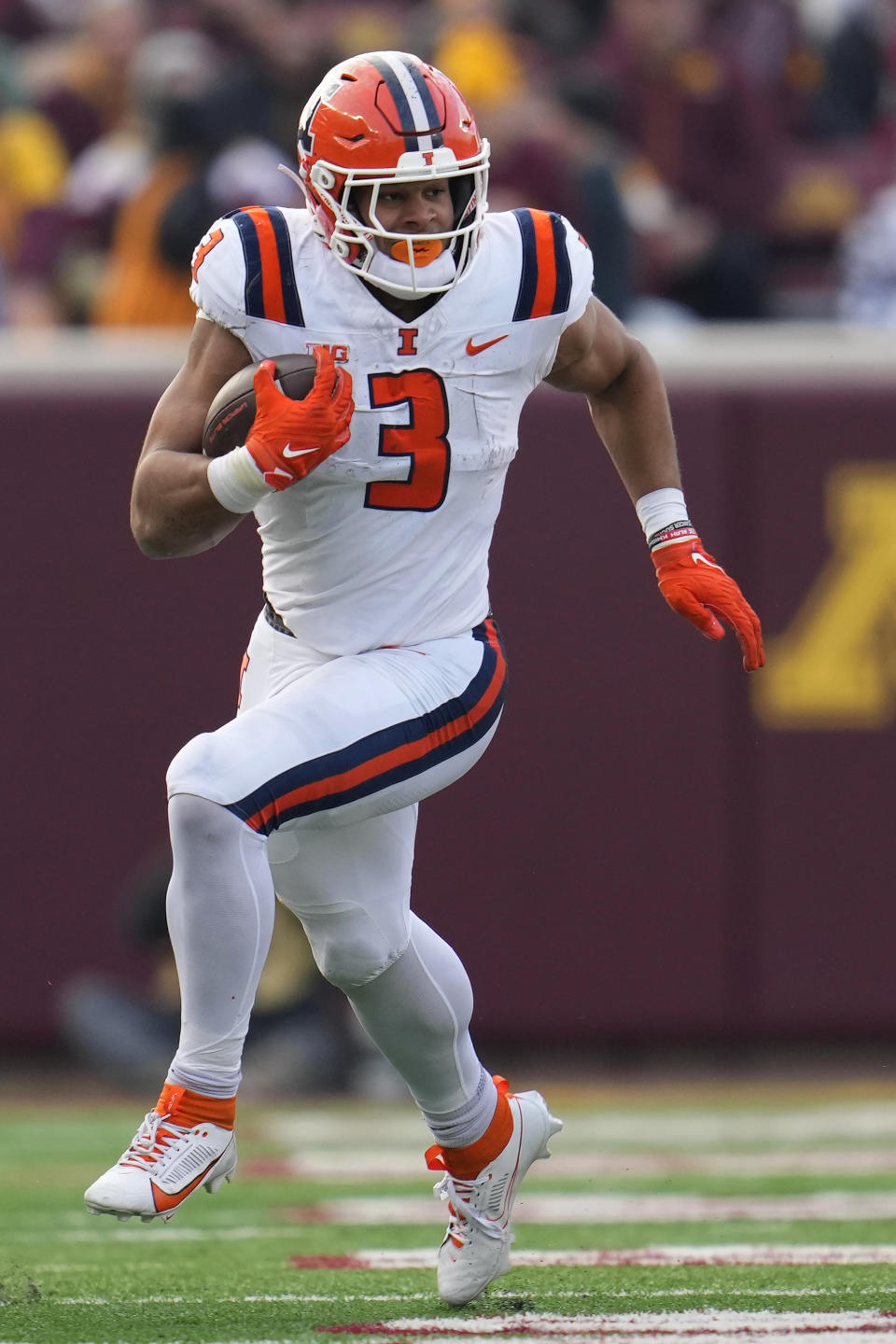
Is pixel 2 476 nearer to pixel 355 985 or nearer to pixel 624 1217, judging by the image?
pixel 624 1217

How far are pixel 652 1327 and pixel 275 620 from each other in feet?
4.21

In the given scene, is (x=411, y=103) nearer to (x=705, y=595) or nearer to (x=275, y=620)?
(x=275, y=620)

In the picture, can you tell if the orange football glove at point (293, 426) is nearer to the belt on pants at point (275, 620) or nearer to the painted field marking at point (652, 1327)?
the belt on pants at point (275, 620)

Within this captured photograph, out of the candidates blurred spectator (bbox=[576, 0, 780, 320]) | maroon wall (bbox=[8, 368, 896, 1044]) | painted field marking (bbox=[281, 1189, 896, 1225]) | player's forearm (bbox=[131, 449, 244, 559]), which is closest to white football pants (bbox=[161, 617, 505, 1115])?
player's forearm (bbox=[131, 449, 244, 559])

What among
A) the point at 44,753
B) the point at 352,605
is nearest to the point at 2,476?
the point at 44,753

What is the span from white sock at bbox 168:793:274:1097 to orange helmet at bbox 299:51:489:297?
90cm

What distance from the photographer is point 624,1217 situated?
16.8 ft

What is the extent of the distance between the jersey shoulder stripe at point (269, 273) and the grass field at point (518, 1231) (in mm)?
1565

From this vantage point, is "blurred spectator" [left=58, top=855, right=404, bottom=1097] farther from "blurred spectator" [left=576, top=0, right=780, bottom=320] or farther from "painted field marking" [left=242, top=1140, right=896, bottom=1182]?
"blurred spectator" [left=576, top=0, right=780, bottom=320]

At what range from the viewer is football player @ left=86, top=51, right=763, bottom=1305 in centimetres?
336

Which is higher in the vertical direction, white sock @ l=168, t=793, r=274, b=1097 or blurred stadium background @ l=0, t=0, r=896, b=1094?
white sock @ l=168, t=793, r=274, b=1097

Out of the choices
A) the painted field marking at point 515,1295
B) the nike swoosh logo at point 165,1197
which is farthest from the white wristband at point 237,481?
the painted field marking at point 515,1295

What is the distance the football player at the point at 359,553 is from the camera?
11.0ft

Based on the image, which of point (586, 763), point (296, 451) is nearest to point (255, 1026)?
point (586, 763)
